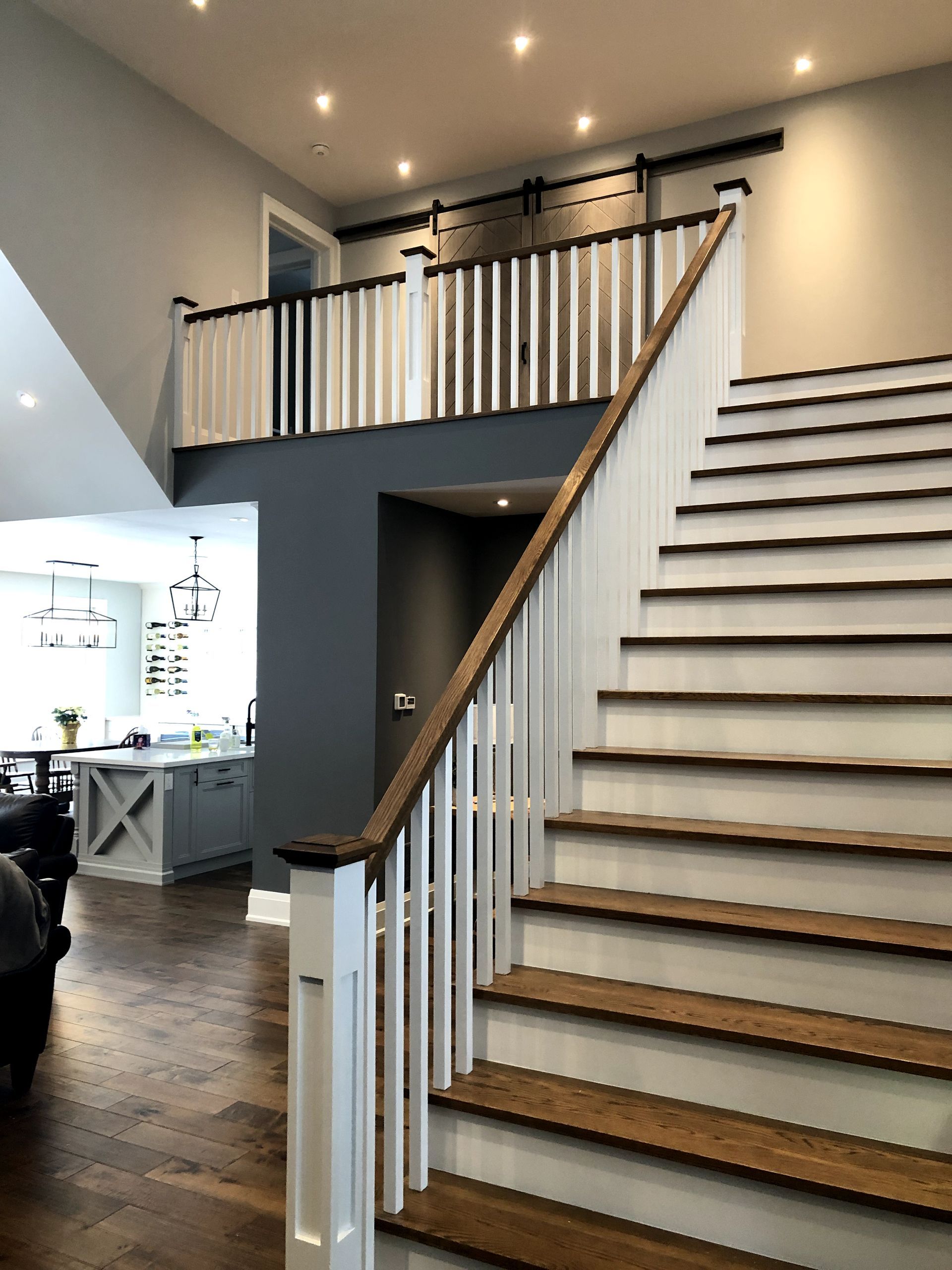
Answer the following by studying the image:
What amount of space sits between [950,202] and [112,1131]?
669cm

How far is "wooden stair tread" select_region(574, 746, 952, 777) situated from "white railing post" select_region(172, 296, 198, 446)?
4065 mm

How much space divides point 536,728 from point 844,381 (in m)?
2.75

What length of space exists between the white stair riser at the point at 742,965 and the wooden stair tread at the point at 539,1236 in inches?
22.7

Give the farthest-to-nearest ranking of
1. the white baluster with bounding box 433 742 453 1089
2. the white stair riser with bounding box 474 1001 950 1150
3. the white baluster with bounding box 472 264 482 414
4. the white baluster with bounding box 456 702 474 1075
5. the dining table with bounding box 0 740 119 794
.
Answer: the dining table with bounding box 0 740 119 794, the white baluster with bounding box 472 264 482 414, the white baluster with bounding box 456 702 474 1075, the white baluster with bounding box 433 742 453 1089, the white stair riser with bounding box 474 1001 950 1150

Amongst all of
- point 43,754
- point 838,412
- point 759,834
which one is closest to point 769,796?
point 759,834

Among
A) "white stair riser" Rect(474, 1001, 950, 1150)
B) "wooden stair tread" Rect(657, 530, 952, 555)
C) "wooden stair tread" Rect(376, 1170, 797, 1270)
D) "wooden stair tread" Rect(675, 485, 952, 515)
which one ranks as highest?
"wooden stair tread" Rect(675, 485, 952, 515)

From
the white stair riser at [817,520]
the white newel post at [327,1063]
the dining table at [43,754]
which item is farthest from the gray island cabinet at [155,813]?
the white newel post at [327,1063]

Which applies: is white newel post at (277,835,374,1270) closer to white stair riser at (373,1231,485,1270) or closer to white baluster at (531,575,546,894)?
white stair riser at (373,1231,485,1270)

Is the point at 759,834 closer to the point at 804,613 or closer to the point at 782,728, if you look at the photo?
the point at 782,728

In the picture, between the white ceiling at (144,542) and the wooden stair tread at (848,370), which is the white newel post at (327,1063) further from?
the white ceiling at (144,542)

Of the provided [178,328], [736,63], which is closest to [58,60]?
[178,328]

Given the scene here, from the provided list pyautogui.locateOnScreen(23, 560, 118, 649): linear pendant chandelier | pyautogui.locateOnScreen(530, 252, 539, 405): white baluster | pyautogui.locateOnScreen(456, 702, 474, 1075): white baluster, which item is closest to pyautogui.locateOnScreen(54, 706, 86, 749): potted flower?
pyautogui.locateOnScreen(23, 560, 118, 649): linear pendant chandelier

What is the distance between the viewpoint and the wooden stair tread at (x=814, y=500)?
3.35 meters

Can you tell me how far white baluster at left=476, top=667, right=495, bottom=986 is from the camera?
2.36 metres
